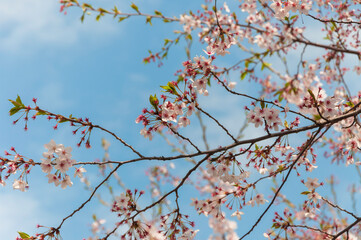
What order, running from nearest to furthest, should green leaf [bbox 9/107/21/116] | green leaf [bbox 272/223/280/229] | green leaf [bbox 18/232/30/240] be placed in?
green leaf [bbox 18/232/30/240], green leaf [bbox 9/107/21/116], green leaf [bbox 272/223/280/229]

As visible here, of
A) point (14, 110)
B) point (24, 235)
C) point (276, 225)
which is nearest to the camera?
point (24, 235)

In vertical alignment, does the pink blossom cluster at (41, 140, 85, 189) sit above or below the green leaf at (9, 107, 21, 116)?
below

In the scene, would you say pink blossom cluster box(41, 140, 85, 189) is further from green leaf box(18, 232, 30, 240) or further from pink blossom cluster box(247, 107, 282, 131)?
pink blossom cluster box(247, 107, 282, 131)

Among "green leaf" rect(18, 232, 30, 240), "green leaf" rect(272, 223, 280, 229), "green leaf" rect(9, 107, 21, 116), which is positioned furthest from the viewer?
"green leaf" rect(272, 223, 280, 229)

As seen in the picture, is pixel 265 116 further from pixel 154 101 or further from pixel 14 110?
pixel 14 110

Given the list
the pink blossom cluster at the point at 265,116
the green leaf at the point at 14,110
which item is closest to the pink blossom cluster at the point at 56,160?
the green leaf at the point at 14,110

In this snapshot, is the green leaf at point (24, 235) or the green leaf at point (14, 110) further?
the green leaf at point (14, 110)

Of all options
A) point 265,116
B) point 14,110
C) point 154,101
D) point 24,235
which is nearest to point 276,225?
point 265,116

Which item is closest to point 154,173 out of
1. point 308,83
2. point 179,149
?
point 179,149

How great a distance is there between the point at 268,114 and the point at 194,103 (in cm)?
66

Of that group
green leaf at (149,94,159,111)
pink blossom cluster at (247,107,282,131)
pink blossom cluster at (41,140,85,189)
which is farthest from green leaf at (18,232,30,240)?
pink blossom cluster at (247,107,282,131)

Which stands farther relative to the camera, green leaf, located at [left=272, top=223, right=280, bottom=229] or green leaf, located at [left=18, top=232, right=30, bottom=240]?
green leaf, located at [left=272, top=223, right=280, bottom=229]

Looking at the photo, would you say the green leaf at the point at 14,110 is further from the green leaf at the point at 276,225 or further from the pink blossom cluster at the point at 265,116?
the green leaf at the point at 276,225

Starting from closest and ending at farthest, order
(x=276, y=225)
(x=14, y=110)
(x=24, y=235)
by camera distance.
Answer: (x=24, y=235)
(x=14, y=110)
(x=276, y=225)
